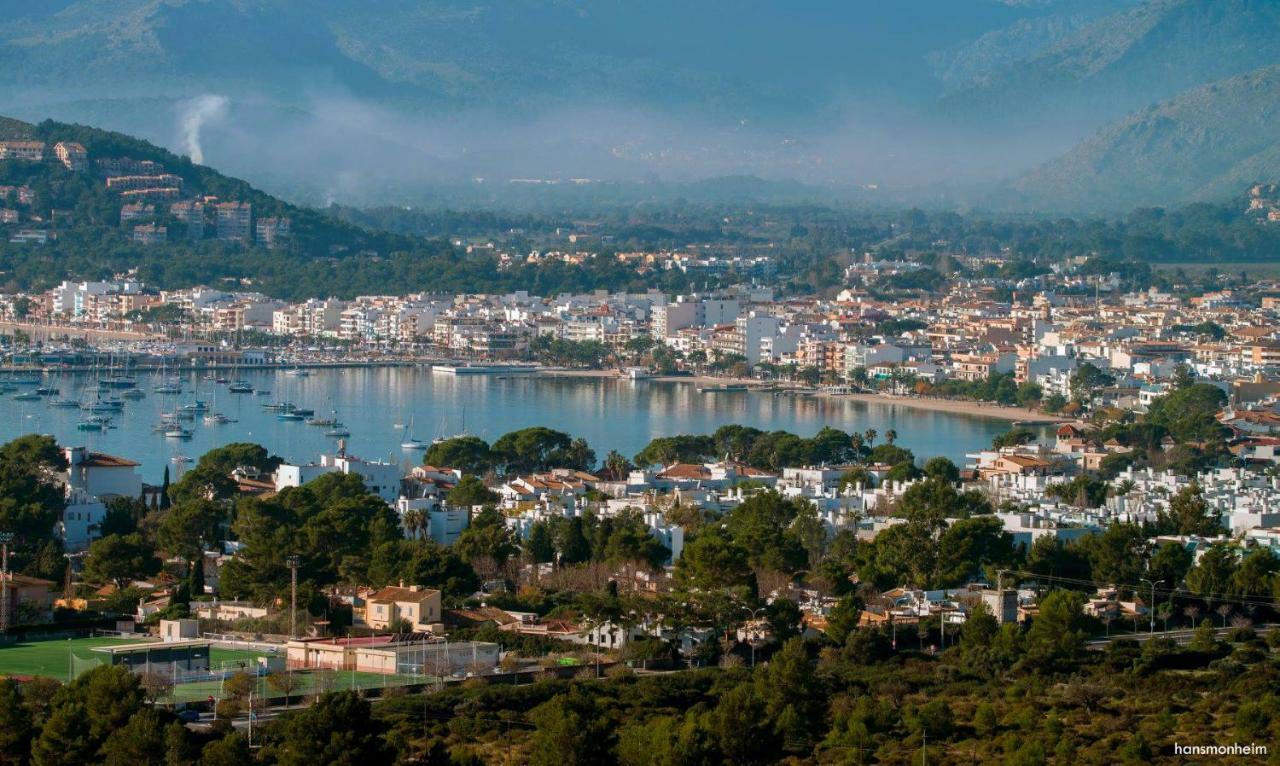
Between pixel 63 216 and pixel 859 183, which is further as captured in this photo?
pixel 859 183

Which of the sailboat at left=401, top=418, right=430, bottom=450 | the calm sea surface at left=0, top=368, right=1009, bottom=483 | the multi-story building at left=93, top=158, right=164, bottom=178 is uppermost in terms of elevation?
the multi-story building at left=93, top=158, right=164, bottom=178

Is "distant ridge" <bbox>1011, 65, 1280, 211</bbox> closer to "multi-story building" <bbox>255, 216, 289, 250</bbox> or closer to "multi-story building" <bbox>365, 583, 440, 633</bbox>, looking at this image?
"multi-story building" <bbox>255, 216, 289, 250</bbox>

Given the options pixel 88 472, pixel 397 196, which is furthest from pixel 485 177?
pixel 88 472

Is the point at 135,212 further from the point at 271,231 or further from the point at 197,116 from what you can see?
the point at 197,116

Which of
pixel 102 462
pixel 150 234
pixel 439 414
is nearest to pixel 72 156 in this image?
pixel 150 234

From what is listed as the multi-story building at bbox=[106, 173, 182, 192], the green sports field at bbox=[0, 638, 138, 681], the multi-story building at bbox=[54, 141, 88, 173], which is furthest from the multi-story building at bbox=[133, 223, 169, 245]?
the green sports field at bbox=[0, 638, 138, 681]

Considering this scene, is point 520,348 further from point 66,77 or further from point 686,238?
point 66,77
